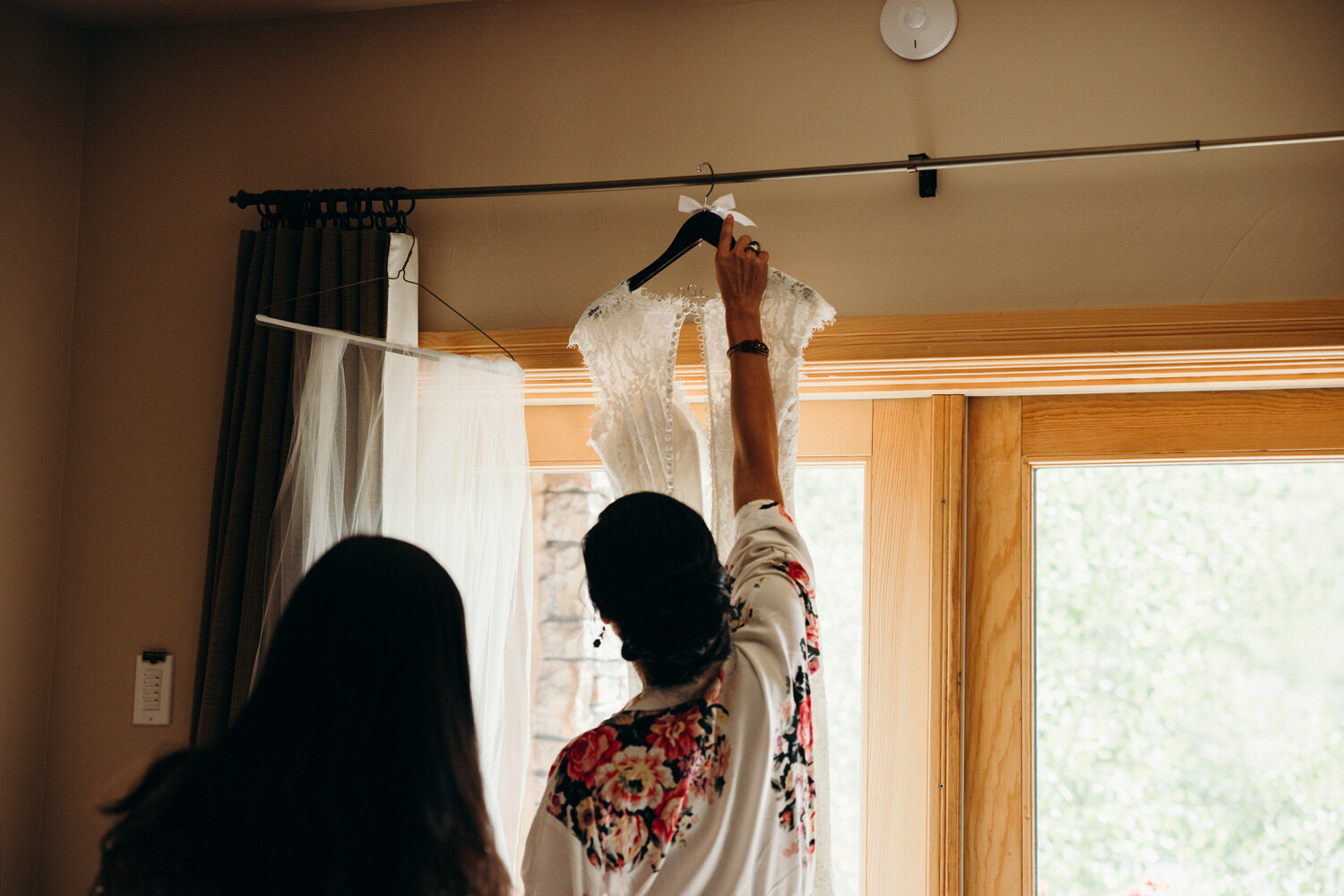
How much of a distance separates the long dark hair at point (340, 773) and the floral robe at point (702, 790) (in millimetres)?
143

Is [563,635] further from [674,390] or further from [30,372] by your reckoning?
[30,372]

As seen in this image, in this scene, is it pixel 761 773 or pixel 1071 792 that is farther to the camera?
pixel 1071 792

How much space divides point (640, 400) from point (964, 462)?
0.63 metres

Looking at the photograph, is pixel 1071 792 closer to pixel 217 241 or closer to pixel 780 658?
pixel 780 658

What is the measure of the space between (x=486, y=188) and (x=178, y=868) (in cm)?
122

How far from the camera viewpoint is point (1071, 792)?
1.62 meters

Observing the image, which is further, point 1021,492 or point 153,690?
point 153,690

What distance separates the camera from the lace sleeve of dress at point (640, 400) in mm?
1423

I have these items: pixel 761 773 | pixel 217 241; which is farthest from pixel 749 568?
pixel 217 241

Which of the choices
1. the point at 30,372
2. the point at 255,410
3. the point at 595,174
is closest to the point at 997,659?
the point at 595,174

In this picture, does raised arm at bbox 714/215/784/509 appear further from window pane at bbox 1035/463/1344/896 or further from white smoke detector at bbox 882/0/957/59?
window pane at bbox 1035/463/1344/896

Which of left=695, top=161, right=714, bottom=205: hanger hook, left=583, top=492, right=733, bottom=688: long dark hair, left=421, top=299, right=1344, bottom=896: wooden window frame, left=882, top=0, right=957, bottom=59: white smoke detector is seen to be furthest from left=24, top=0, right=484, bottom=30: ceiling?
left=583, top=492, right=733, bottom=688: long dark hair

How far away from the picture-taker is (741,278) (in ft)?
4.51

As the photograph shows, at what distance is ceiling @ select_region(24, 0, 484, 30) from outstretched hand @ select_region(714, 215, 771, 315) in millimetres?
880
